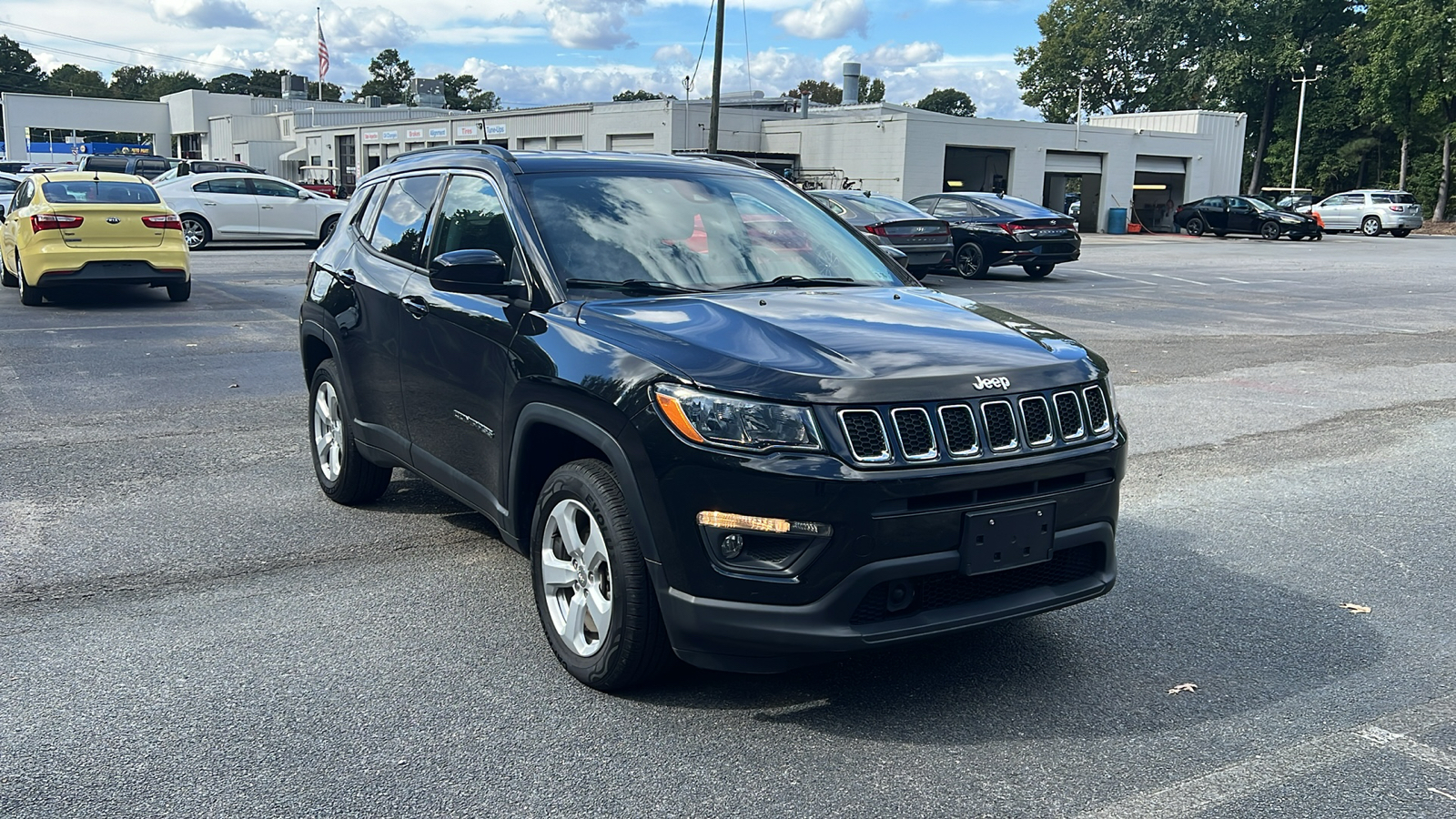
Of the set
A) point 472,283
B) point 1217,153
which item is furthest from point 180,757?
point 1217,153

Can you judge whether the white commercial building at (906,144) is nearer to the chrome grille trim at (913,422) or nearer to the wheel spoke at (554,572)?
the wheel spoke at (554,572)

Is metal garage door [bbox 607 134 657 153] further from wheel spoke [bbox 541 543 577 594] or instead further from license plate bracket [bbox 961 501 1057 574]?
license plate bracket [bbox 961 501 1057 574]

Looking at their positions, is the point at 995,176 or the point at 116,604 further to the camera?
the point at 995,176

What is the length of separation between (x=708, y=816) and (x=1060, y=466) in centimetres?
144

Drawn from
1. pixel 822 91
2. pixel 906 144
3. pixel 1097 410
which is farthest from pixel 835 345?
pixel 822 91

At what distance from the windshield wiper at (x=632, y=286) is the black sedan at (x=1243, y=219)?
40.9m

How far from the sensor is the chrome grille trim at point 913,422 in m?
3.38

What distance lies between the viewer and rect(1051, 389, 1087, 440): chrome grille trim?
369cm

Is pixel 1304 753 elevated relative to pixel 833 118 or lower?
lower

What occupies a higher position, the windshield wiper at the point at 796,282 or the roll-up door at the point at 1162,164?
the roll-up door at the point at 1162,164

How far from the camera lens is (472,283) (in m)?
4.30

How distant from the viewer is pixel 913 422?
3412 mm

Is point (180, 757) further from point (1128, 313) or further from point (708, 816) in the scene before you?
point (1128, 313)

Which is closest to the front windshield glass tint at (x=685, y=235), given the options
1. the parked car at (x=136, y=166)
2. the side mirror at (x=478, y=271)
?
the side mirror at (x=478, y=271)
